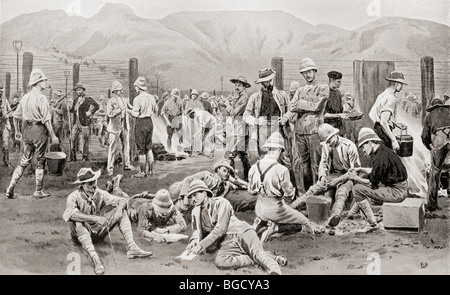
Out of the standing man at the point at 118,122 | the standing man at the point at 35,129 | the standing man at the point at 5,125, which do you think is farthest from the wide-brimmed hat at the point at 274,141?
the standing man at the point at 5,125

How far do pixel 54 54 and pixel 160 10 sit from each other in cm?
174

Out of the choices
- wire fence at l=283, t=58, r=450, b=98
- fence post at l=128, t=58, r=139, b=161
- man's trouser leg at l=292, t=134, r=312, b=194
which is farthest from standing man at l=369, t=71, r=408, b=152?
fence post at l=128, t=58, r=139, b=161

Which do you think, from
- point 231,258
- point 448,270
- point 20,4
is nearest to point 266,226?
point 231,258

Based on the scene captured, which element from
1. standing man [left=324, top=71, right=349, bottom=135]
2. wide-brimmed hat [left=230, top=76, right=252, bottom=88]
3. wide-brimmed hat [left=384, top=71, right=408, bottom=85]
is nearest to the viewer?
standing man [left=324, top=71, right=349, bottom=135]

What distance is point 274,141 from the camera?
26.9 ft

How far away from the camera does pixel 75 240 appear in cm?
816

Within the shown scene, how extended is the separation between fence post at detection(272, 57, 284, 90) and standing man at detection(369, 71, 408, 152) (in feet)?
4.61

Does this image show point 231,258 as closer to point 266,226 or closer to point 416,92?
point 266,226

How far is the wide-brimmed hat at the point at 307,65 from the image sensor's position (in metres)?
8.44

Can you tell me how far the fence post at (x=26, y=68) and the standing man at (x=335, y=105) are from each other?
4497mm

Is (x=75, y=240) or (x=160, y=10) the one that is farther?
(x=160, y=10)

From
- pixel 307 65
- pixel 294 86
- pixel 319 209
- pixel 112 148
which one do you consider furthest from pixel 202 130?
pixel 319 209

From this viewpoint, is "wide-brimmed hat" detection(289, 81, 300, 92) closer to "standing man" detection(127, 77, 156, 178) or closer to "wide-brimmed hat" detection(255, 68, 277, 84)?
"wide-brimmed hat" detection(255, 68, 277, 84)

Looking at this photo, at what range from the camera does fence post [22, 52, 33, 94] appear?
8.74m
